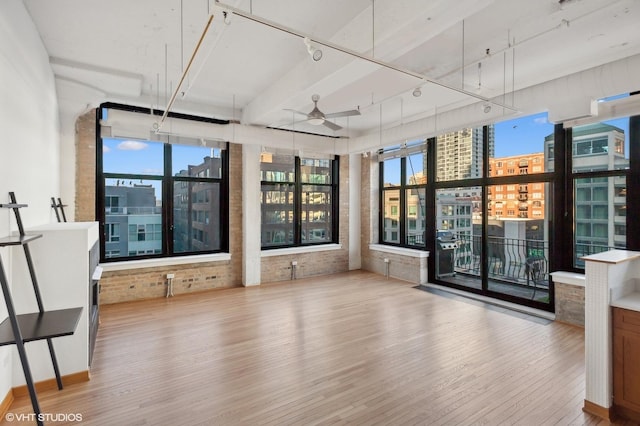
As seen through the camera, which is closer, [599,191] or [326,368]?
[326,368]

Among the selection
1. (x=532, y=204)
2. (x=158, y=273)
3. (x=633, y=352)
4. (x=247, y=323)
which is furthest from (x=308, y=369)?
(x=532, y=204)

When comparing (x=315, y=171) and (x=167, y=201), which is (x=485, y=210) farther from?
(x=167, y=201)

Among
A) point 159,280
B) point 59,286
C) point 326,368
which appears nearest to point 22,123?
point 59,286

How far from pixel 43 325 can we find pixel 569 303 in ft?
20.3

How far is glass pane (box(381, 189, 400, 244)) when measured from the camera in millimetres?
8094

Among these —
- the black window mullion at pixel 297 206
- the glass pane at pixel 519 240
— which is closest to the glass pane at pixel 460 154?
the glass pane at pixel 519 240

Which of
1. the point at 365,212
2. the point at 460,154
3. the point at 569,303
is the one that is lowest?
the point at 569,303

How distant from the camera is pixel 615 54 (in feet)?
12.8

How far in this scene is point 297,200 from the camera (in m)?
7.90

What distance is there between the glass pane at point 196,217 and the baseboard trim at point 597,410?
20.3ft

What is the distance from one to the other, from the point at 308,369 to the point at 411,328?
5.92ft

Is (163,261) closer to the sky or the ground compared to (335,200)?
closer to the ground

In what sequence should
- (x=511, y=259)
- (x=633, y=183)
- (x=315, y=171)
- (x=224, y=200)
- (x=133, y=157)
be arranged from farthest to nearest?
1. (x=315, y=171)
2. (x=224, y=200)
3. (x=133, y=157)
4. (x=511, y=259)
5. (x=633, y=183)

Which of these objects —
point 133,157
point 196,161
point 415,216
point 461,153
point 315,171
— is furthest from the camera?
point 315,171
